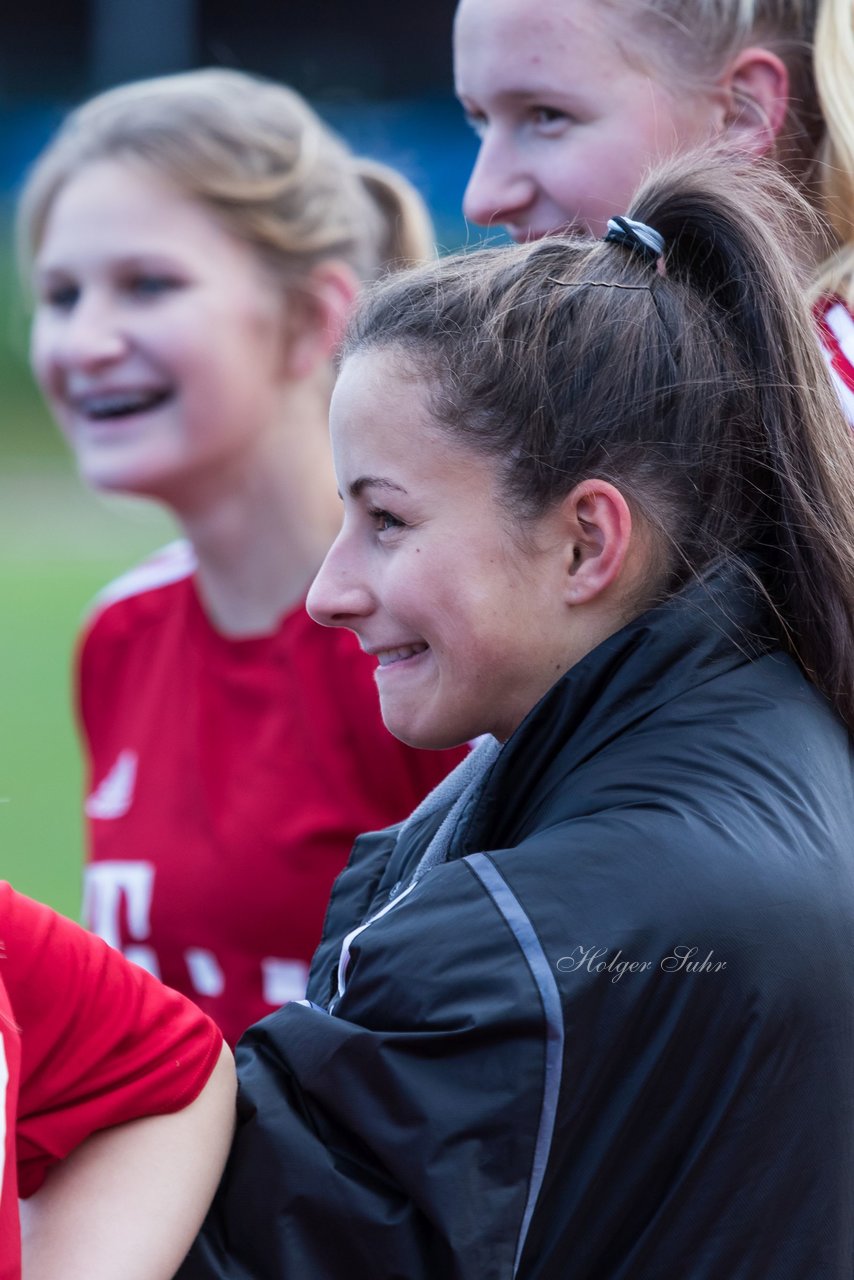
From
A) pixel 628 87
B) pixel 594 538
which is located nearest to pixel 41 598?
pixel 628 87

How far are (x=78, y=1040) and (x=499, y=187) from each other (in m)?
1.35

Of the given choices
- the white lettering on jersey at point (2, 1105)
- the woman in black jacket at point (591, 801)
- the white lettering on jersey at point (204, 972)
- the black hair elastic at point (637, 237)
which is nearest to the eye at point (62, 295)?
the white lettering on jersey at point (204, 972)

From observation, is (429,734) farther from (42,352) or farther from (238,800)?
(42,352)

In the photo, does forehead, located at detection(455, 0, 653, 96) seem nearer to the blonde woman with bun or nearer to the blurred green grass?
the blonde woman with bun

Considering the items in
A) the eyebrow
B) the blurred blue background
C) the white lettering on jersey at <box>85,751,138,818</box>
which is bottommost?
the white lettering on jersey at <box>85,751,138,818</box>

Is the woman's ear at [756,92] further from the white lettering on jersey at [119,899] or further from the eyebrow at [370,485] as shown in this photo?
the white lettering on jersey at [119,899]

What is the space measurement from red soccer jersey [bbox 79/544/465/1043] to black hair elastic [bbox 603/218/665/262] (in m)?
1.06

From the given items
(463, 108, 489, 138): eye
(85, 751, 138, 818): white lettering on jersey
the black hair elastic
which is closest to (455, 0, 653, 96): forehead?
(463, 108, 489, 138): eye

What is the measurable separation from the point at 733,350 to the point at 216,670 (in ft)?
5.00

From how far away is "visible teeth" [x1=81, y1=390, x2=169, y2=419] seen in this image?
300 centimetres

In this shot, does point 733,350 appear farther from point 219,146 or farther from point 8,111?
point 8,111

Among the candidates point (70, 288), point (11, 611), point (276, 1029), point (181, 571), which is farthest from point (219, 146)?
point (11, 611)

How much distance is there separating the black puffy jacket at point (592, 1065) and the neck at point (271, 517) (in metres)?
1.59

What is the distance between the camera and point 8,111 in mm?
19891
